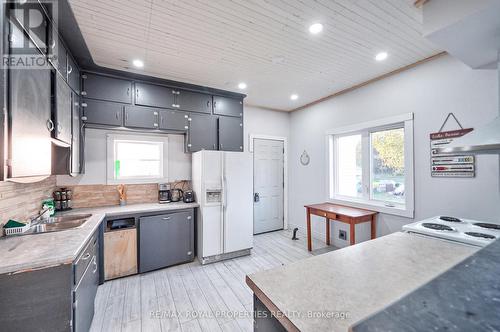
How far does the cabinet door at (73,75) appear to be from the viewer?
7.40 ft

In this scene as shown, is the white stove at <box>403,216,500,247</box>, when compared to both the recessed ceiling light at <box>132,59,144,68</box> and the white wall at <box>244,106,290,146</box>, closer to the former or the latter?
the white wall at <box>244,106,290,146</box>

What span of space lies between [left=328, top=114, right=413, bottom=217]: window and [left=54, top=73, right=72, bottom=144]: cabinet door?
374 centimetres

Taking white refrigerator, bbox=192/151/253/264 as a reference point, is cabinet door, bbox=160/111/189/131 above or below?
above

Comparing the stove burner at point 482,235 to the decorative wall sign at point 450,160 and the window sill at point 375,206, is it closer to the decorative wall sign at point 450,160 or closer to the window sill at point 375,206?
the decorative wall sign at point 450,160

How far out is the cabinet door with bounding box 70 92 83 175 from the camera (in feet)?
7.78

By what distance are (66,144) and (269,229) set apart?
3.76 metres

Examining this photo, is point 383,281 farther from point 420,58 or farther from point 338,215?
point 420,58

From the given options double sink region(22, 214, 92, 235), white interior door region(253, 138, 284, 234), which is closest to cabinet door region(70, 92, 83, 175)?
double sink region(22, 214, 92, 235)

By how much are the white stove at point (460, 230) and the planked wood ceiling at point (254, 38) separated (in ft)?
6.16

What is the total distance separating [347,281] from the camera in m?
1.02

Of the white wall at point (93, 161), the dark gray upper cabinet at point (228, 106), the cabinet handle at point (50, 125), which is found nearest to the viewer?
the cabinet handle at point (50, 125)

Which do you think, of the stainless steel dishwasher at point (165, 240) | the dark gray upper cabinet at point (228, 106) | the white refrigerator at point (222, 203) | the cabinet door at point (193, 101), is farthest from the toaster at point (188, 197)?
the dark gray upper cabinet at point (228, 106)

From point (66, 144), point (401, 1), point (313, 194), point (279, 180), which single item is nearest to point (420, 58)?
point (401, 1)

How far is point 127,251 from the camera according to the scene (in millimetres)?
2717
